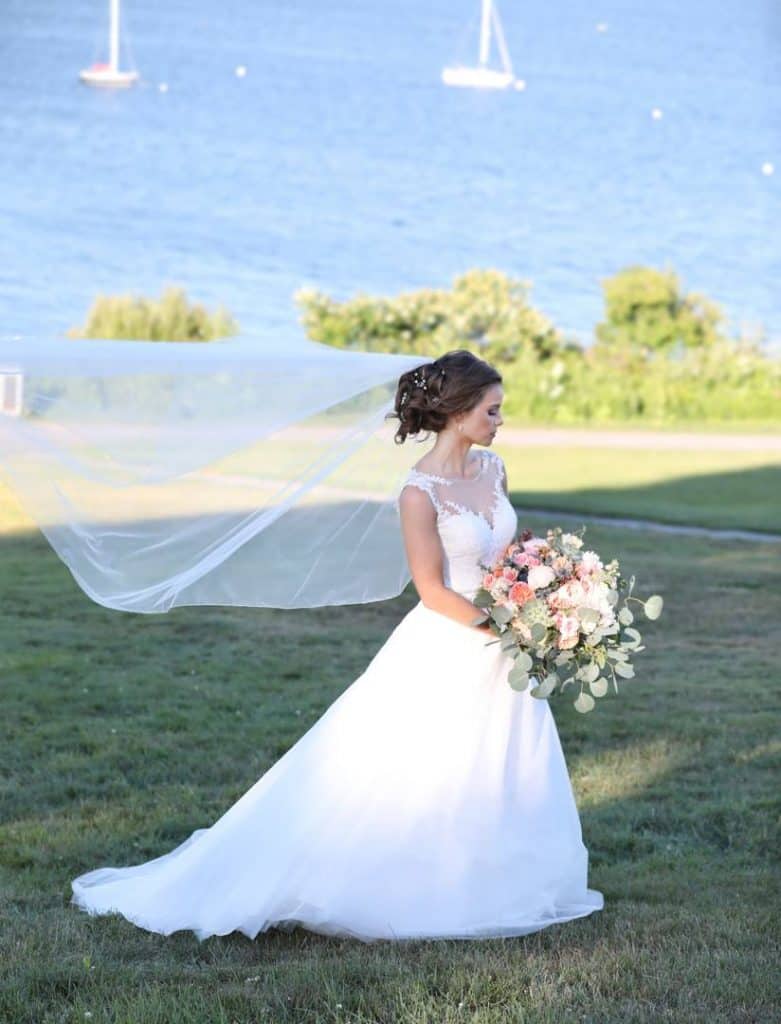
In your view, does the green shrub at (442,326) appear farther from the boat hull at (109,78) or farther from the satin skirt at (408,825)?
the boat hull at (109,78)

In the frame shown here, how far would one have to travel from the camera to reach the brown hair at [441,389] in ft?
16.7

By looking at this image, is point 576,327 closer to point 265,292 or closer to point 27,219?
point 265,292

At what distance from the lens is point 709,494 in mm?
17203

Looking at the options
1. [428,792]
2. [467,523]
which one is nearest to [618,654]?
[467,523]

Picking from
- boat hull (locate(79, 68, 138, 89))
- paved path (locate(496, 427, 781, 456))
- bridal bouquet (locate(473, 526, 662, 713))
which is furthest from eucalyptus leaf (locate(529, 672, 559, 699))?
boat hull (locate(79, 68, 138, 89))

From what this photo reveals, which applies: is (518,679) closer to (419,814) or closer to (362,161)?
(419,814)

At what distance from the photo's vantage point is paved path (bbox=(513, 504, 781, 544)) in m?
14.6

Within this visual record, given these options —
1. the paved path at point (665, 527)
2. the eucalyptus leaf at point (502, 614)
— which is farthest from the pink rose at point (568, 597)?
the paved path at point (665, 527)

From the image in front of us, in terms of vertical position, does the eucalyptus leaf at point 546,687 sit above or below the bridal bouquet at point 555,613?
below

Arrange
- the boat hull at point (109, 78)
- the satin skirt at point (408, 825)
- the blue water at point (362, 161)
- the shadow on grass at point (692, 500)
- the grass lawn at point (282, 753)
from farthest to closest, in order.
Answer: the boat hull at point (109, 78) < the blue water at point (362, 161) < the shadow on grass at point (692, 500) < the satin skirt at point (408, 825) < the grass lawn at point (282, 753)

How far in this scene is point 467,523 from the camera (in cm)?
511

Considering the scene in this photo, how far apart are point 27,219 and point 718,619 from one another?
58600 millimetres

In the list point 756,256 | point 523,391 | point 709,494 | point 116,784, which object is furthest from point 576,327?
point 116,784

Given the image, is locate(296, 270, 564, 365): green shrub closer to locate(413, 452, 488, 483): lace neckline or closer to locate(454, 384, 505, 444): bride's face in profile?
locate(413, 452, 488, 483): lace neckline
